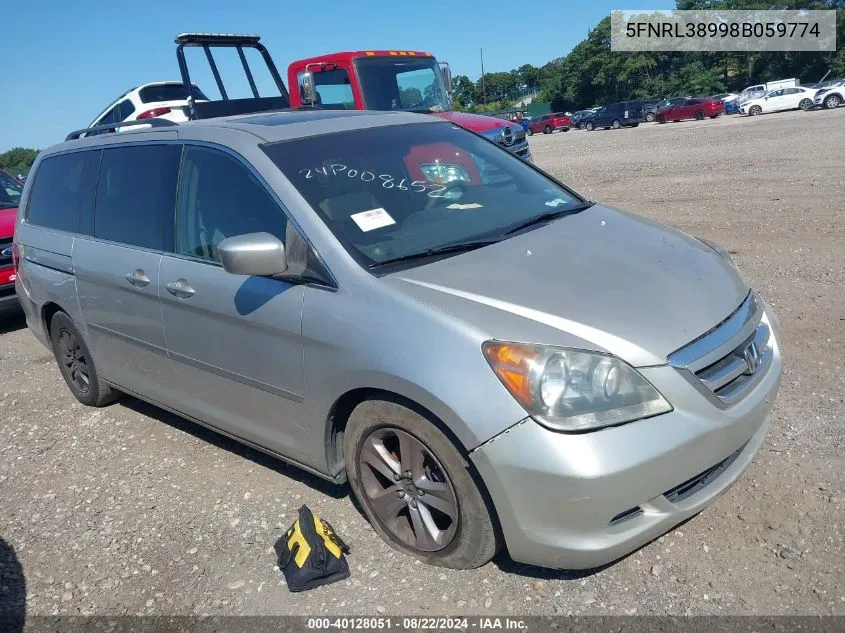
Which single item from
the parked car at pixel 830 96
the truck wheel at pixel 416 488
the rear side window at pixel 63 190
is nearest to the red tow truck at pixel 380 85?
the rear side window at pixel 63 190

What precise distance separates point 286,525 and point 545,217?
1964 millimetres

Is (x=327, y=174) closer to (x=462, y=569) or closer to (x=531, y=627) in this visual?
(x=462, y=569)

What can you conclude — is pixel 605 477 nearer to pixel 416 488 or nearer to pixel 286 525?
pixel 416 488

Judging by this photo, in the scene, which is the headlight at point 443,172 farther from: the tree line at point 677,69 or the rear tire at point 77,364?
the tree line at point 677,69

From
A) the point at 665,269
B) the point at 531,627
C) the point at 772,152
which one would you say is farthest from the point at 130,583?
the point at 772,152

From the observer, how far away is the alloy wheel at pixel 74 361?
502 cm

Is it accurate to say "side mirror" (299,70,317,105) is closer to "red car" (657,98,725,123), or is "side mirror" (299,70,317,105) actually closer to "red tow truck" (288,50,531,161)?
"red tow truck" (288,50,531,161)

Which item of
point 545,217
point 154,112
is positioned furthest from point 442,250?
point 154,112

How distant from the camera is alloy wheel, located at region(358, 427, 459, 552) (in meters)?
2.85

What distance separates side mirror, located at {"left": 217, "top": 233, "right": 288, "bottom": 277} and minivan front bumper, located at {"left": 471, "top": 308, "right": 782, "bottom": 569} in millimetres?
1174

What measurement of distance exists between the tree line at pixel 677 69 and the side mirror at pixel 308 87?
59.2m

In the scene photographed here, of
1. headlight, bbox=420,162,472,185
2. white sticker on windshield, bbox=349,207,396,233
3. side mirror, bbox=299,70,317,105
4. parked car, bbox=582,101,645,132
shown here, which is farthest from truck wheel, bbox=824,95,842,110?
white sticker on windshield, bbox=349,207,396,233

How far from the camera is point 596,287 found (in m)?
2.89

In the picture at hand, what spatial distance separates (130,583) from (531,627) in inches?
69.3
